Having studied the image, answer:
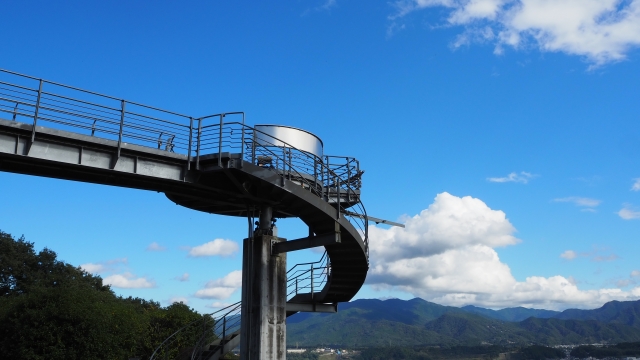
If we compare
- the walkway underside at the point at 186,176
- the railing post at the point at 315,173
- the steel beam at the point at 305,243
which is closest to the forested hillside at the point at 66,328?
the walkway underside at the point at 186,176

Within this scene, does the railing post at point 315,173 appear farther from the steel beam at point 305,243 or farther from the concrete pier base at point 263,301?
the concrete pier base at point 263,301

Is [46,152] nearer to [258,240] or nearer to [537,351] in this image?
[258,240]

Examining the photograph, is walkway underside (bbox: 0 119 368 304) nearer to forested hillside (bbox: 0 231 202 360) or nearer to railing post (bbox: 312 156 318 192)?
railing post (bbox: 312 156 318 192)

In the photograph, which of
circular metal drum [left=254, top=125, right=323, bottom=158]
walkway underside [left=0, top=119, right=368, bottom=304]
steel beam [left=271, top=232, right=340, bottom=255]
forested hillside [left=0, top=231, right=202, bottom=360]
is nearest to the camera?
walkway underside [left=0, top=119, right=368, bottom=304]

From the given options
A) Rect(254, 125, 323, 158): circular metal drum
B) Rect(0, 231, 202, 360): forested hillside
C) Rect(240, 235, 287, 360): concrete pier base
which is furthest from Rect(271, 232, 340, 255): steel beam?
Rect(0, 231, 202, 360): forested hillside

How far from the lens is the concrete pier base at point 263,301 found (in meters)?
19.7

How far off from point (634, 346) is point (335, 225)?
8534 inches

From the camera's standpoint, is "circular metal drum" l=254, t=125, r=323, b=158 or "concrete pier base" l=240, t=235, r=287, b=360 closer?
"concrete pier base" l=240, t=235, r=287, b=360

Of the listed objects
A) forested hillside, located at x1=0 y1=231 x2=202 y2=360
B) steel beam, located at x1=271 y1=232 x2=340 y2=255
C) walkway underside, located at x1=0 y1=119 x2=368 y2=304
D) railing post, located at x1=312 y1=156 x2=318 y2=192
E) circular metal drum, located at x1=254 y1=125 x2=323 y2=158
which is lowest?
forested hillside, located at x1=0 y1=231 x2=202 y2=360

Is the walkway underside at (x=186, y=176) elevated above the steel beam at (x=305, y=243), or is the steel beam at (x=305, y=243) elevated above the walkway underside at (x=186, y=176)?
the walkway underside at (x=186, y=176)

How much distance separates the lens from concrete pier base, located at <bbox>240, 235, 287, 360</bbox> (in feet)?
64.6

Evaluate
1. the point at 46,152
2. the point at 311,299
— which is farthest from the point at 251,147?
the point at 311,299

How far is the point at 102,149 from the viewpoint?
1672 centimetres

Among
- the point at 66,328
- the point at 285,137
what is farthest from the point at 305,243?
the point at 66,328
